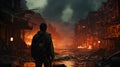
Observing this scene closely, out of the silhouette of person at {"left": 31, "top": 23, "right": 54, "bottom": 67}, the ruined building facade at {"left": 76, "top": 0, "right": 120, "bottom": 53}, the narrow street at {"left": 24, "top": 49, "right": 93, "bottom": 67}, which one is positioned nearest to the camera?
the silhouette of person at {"left": 31, "top": 23, "right": 54, "bottom": 67}

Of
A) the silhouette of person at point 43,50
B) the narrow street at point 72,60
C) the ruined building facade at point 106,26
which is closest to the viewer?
the silhouette of person at point 43,50

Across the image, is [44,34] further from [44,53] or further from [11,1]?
[11,1]

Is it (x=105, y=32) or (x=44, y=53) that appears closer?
(x=44, y=53)

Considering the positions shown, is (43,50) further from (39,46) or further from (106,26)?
(106,26)

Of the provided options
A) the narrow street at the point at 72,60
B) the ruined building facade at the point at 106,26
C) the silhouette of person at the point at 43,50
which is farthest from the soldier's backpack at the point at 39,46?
the ruined building facade at the point at 106,26

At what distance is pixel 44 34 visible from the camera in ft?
27.4

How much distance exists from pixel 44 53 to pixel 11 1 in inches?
1500

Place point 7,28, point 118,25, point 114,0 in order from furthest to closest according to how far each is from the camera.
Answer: point 114,0 → point 118,25 → point 7,28

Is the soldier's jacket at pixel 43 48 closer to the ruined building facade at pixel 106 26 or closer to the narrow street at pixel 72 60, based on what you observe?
the narrow street at pixel 72 60

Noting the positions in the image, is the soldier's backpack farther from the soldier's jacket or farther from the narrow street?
the narrow street

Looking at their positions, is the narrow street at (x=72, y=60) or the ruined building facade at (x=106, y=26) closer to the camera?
the narrow street at (x=72, y=60)

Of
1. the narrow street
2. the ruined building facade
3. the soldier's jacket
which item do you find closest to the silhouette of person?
the soldier's jacket

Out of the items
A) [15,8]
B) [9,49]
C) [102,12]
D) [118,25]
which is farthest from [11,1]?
[102,12]

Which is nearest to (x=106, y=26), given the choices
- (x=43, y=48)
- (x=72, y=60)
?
(x=72, y=60)
